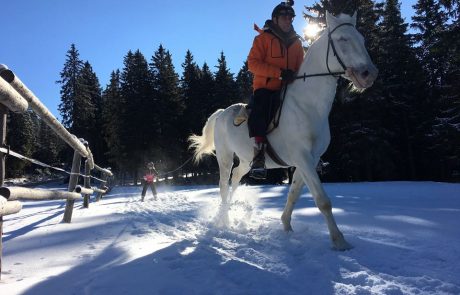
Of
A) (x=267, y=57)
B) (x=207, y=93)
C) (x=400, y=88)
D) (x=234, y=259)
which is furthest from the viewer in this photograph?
(x=207, y=93)

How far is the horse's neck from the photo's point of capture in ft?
16.7

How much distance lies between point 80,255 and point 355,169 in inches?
1179

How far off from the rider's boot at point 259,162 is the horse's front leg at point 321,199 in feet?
3.42

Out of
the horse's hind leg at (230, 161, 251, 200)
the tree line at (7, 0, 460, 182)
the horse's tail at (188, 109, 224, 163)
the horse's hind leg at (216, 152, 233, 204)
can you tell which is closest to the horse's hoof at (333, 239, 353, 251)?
the horse's hind leg at (230, 161, 251, 200)

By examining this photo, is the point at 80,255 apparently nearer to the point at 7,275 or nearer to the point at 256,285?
the point at 7,275

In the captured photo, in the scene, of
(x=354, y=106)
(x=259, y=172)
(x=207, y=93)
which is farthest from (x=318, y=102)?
(x=207, y=93)

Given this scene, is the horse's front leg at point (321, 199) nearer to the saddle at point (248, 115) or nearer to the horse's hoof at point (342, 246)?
the horse's hoof at point (342, 246)

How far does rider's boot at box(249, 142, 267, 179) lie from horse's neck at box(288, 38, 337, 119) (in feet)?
3.15

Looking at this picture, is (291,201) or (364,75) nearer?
(364,75)

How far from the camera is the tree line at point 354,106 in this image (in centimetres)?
2872

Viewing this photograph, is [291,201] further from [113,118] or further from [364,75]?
[113,118]

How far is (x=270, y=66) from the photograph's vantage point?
5.72 meters

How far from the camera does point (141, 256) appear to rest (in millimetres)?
4055

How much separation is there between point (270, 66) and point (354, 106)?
25.6 m
